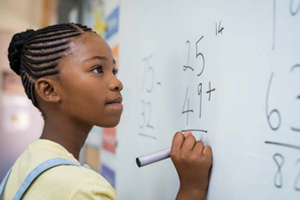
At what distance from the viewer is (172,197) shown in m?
0.52

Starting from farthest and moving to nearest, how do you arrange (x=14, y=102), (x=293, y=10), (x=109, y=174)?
1. (x=14, y=102)
2. (x=109, y=174)
3. (x=293, y=10)

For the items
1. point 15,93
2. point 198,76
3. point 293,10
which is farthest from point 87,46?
point 15,93

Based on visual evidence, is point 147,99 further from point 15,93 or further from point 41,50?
point 15,93

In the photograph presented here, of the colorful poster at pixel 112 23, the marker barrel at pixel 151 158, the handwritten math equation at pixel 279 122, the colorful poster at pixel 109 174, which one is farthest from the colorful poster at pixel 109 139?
the handwritten math equation at pixel 279 122

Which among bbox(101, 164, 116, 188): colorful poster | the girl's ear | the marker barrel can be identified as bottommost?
bbox(101, 164, 116, 188): colorful poster

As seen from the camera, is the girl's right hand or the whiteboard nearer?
the whiteboard

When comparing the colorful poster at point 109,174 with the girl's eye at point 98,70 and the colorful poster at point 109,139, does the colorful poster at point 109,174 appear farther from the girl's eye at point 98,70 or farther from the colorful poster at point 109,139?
the girl's eye at point 98,70

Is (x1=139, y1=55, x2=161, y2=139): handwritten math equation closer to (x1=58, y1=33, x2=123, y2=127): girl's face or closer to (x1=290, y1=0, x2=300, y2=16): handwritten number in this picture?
(x1=58, y1=33, x2=123, y2=127): girl's face

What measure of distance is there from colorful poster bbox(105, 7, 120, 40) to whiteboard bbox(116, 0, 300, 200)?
20 centimetres

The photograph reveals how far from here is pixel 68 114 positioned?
48 cm

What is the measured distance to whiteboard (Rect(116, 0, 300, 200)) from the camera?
0.31 metres

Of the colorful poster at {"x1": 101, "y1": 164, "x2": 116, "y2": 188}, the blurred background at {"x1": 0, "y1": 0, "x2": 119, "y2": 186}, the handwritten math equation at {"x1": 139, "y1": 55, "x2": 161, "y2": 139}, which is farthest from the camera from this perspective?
the blurred background at {"x1": 0, "y1": 0, "x2": 119, "y2": 186}

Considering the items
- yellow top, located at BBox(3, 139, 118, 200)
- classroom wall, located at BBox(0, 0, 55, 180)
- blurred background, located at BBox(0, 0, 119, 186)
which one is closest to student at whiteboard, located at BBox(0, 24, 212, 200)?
yellow top, located at BBox(3, 139, 118, 200)

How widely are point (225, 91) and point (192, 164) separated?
11 cm
